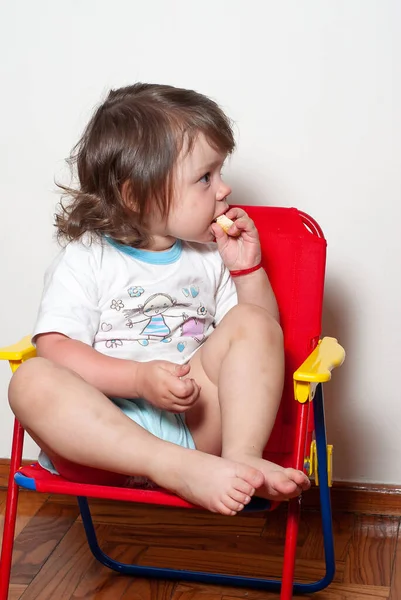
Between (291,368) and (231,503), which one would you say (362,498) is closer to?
(291,368)

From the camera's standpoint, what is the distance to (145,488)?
1293mm

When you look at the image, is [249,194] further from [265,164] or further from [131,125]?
[131,125]

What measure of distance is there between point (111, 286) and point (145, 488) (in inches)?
12.3

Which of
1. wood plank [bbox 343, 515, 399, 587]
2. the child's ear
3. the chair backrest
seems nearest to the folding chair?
the chair backrest

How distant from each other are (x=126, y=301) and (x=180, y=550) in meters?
0.53

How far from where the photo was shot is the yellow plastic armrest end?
123cm

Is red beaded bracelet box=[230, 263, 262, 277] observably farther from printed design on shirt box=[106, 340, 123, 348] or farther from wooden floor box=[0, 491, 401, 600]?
wooden floor box=[0, 491, 401, 600]

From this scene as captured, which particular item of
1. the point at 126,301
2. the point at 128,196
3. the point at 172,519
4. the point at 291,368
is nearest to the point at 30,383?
the point at 126,301

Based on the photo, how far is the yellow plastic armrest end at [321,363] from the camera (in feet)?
4.05

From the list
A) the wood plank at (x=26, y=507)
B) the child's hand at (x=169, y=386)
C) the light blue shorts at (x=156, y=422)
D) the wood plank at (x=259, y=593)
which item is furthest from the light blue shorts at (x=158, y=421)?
the wood plank at (x=26, y=507)

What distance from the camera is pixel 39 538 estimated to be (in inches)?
68.0

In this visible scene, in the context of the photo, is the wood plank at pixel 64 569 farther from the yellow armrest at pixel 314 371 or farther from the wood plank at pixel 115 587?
the yellow armrest at pixel 314 371

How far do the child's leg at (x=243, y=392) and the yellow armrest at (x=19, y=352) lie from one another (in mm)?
241

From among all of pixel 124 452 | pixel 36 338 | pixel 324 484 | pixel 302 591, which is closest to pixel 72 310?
pixel 36 338
